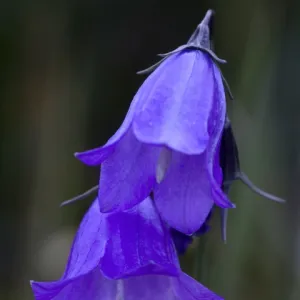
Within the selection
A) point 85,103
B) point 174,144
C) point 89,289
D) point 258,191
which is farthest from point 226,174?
point 85,103

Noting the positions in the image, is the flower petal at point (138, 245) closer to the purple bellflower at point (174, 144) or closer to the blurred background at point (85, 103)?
the purple bellflower at point (174, 144)

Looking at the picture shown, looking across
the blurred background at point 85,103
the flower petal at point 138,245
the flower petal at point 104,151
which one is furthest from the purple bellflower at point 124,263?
the blurred background at point 85,103

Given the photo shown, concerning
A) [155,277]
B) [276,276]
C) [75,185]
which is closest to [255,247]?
[276,276]

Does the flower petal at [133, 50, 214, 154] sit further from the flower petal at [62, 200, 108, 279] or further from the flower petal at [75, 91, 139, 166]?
the flower petal at [62, 200, 108, 279]

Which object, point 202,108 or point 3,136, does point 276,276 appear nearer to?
point 3,136

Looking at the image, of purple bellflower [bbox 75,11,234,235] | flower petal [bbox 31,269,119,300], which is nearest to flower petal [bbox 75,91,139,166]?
purple bellflower [bbox 75,11,234,235]

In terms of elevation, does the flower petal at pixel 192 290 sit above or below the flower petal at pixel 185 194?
below
